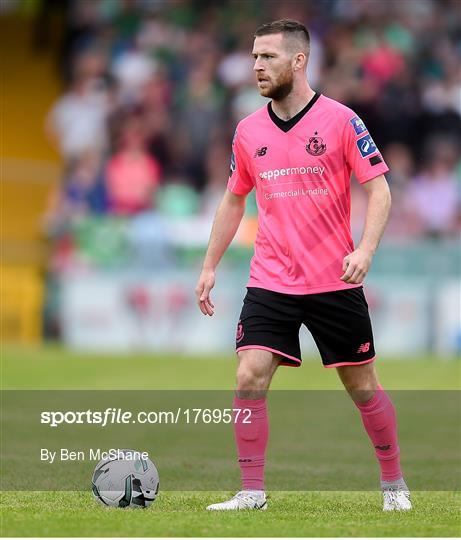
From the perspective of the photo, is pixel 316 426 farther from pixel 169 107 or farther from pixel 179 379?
pixel 169 107

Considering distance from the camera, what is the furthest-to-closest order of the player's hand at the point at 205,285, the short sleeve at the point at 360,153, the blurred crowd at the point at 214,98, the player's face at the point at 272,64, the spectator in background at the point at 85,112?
the spectator in background at the point at 85,112 < the blurred crowd at the point at 214,98 < the player's hand at the point at 205,285 < the player's face at the point at 272,64 < the short sleeve at the point at 360,153

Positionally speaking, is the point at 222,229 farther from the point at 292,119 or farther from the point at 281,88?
the point at 281,88

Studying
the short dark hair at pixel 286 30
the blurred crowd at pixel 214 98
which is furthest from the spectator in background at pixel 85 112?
the short dark hair at pixel 286 30

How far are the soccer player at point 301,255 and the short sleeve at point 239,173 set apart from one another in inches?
4.5

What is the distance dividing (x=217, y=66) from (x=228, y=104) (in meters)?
0.93

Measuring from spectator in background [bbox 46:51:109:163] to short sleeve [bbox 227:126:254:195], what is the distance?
1294 cm

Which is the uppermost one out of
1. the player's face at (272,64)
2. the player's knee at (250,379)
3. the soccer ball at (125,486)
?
the player's face at (272,64)

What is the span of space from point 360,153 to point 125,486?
2016 millimetres

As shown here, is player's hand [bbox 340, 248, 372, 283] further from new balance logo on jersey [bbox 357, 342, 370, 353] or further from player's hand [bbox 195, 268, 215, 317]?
player's hand [bbox 195, 268, 215, 317]

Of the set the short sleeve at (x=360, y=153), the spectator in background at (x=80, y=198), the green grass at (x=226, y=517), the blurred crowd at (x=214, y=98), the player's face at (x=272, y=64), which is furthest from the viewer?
the blurred crowd at (x=214, y=98)

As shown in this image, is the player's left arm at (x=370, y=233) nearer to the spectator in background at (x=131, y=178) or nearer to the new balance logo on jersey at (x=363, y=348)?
the new balance logo on jersey at (x=363, y=348)

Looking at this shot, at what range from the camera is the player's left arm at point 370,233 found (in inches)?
262

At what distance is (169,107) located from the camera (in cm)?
2044

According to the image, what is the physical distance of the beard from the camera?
7.04 metres
